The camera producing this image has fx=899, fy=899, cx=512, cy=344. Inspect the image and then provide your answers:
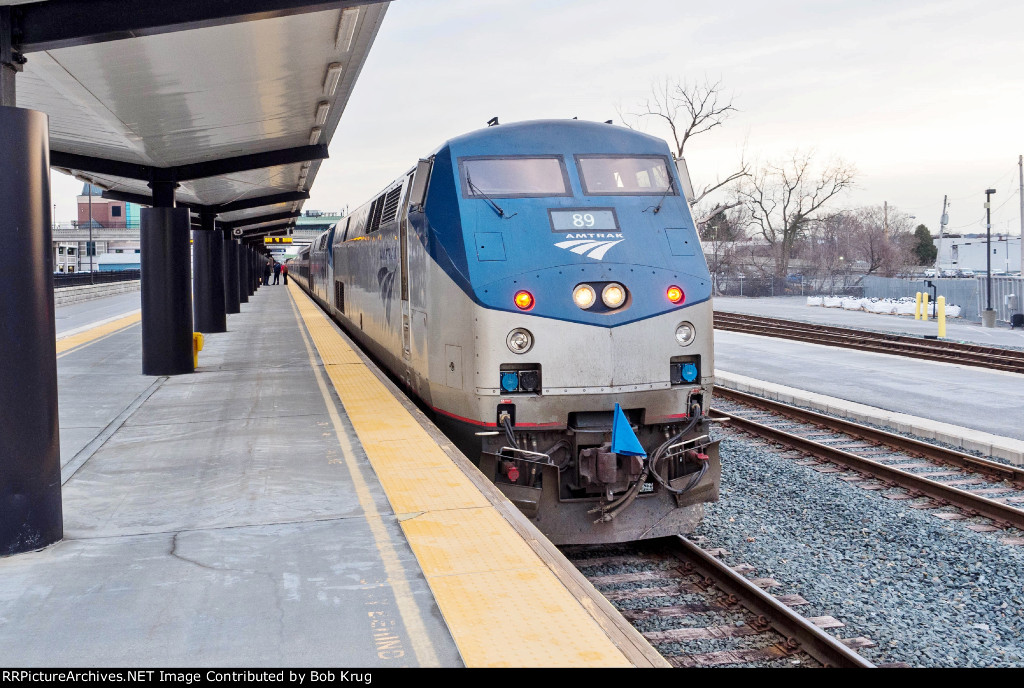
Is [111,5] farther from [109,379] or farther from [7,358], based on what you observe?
[109,379]

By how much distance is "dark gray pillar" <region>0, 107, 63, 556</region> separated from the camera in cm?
515

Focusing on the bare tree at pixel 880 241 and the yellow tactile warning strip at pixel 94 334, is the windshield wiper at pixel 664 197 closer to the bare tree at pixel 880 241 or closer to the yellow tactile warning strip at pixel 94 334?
the yellow tactile warning strip at pixel 94 334

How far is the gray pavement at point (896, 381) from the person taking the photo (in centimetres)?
1285

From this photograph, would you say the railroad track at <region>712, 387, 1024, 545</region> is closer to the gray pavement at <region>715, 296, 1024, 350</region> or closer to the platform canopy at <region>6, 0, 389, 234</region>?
the platform canopy at <region>6, 0, 389, 234</region>

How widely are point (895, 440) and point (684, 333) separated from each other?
5.39 m

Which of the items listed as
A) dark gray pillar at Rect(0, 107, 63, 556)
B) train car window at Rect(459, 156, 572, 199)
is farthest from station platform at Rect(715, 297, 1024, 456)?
dark gray pillar at Rect(0, 107, 63, 556)

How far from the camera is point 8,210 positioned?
5117 millimetres

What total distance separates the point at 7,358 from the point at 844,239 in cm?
8865

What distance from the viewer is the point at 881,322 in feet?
99.2

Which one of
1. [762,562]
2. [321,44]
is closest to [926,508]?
[762,562]

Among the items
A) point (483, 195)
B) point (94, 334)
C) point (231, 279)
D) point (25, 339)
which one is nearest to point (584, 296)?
point (483, 195)

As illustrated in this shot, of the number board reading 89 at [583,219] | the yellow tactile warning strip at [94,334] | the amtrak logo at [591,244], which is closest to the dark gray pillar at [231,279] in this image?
the yellow tactile warning strip at [94,334]

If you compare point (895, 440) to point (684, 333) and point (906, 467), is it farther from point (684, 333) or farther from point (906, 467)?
point (684, 333)
